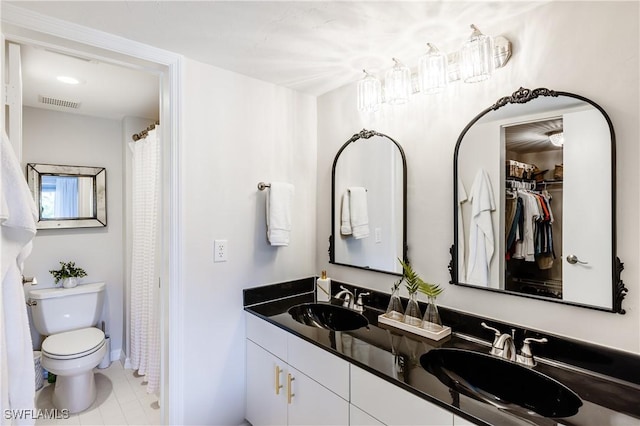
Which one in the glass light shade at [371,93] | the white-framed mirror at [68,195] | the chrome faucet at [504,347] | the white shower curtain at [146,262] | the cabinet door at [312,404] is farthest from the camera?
the white-framed mirror at [68,195]

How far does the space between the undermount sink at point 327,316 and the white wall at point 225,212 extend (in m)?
0.25

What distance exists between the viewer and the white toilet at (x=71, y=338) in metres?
2.19

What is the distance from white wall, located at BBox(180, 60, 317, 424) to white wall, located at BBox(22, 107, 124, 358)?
5.51 ft

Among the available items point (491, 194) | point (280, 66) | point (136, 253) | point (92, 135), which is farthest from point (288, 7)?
point (92, 135)

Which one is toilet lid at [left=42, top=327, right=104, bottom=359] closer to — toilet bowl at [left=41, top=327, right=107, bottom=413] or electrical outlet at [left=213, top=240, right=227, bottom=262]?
toilet bowl at [left=41, top=327, right=107, bottom=413]

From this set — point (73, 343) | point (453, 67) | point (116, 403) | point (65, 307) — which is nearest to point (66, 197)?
point (65, 307)

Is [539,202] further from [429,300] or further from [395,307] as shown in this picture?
[395,307]

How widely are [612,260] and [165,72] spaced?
2.03 meters

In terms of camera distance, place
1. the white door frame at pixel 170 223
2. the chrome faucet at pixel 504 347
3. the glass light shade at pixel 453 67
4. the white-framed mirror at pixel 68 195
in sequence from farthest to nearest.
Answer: the white-framed mirror at pixel 68 195 → the white door frame at pixel 170 223 → the glass light shade at pixel 453 67 → the chrome faucet at pixel 504 347

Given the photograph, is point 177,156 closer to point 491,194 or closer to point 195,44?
point 195,44

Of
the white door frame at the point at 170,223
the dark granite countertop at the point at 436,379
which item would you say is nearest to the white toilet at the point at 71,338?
the white door frame at the point at 170,223

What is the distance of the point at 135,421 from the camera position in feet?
7.07

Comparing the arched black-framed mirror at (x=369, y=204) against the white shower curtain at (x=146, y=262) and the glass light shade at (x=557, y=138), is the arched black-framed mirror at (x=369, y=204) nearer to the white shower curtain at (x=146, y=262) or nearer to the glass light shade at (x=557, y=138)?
the glass light shade at (x=557, y=138)

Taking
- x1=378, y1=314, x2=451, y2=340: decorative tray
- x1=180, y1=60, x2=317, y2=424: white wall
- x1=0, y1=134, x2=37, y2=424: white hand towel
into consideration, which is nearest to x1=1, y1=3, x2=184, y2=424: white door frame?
x1=180, y1=60, x2=317, y2=424: white wall
